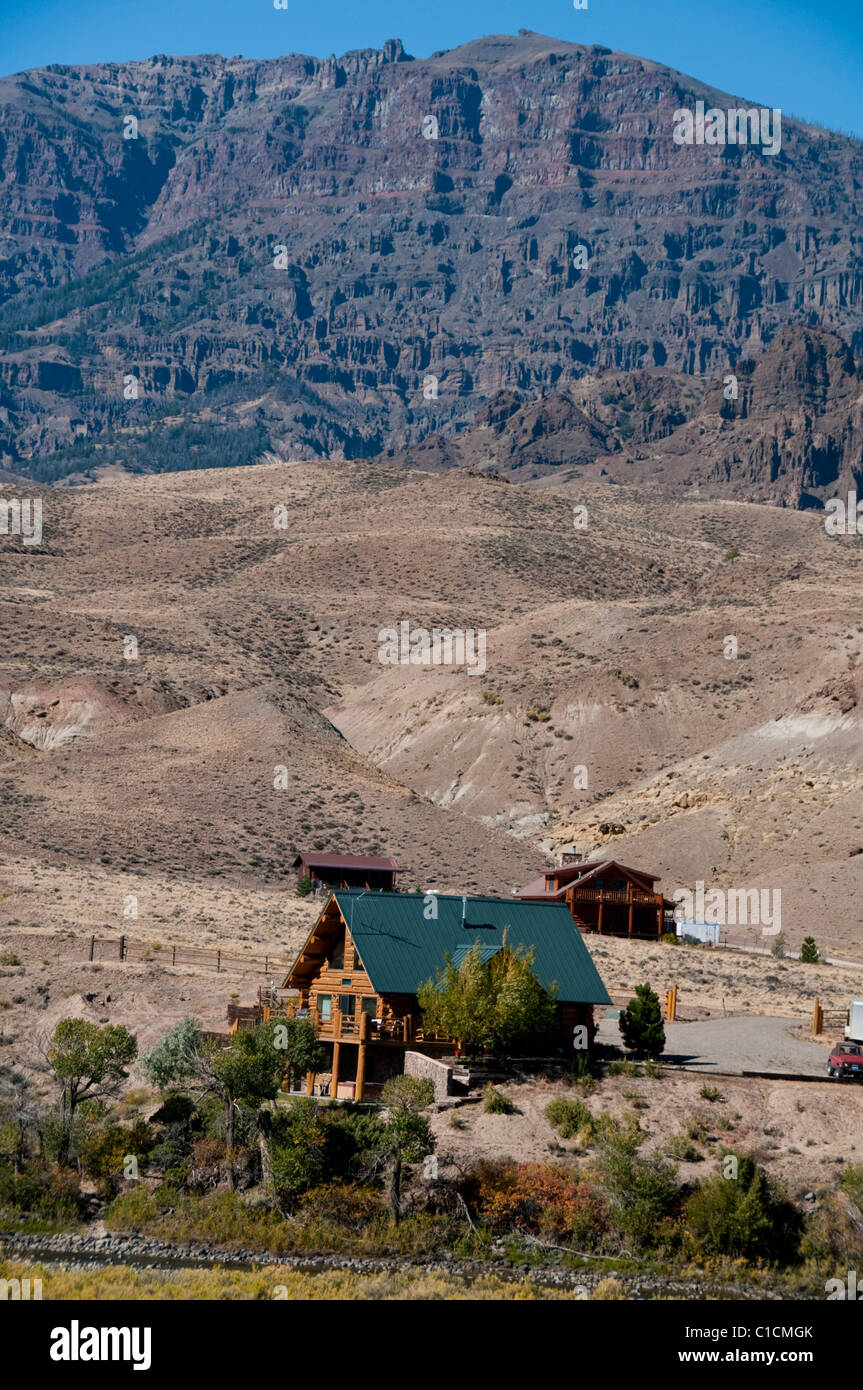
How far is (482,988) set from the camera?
3944 centimetres

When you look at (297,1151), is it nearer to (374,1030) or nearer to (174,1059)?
(374,1030)

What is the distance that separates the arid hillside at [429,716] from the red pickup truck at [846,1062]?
23852 mm

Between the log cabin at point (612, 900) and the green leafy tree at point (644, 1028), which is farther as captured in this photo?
the log cabin at point (612, 900)

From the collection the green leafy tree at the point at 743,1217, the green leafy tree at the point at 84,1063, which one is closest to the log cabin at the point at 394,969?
the green leafy tree at the point at 84,1063

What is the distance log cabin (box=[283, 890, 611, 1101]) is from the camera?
40156 millimetres

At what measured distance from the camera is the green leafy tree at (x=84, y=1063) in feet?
127

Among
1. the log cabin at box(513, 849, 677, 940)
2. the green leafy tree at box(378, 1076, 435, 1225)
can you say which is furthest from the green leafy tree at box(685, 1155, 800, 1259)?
the log cabin at box(513, 849, 677, 940)

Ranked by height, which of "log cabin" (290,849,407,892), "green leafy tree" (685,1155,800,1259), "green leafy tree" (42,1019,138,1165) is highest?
"log cabin" (290,849,407,892)

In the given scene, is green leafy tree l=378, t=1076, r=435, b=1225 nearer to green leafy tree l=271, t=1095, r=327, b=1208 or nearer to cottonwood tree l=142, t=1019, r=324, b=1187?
green leafy tree l=271, t=1095, r=327, b=1208

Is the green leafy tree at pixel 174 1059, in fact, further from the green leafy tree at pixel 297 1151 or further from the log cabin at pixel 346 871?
the log cabin at pixel 346 871

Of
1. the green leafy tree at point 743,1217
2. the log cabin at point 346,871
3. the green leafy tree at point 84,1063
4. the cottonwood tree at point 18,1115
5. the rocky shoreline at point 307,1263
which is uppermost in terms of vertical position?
the log cabin at point 346,871

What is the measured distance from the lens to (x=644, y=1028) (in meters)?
41.9

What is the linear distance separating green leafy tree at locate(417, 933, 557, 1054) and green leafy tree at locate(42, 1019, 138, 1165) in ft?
22.1

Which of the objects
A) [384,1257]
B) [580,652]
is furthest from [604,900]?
[580,652]
